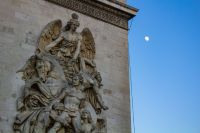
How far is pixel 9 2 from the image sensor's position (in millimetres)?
9406

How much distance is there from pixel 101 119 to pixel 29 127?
2.07m

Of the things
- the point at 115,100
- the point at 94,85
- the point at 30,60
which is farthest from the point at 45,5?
the point at 115,100

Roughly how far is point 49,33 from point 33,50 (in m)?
0.70

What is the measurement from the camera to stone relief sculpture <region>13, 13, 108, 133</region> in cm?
860

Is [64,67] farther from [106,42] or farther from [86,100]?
[106,42]

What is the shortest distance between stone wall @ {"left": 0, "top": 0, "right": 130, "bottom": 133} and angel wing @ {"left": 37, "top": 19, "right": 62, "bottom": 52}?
0.41 feet

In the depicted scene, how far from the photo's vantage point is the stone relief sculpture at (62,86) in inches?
339

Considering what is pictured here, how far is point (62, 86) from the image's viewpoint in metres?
9.32

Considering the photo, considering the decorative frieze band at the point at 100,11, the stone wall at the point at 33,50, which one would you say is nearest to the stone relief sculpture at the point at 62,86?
the stone wall at the point at 33,50

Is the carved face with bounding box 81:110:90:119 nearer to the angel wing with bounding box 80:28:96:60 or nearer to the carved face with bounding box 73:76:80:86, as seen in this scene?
the carved face with bounding box 73:76:80:86

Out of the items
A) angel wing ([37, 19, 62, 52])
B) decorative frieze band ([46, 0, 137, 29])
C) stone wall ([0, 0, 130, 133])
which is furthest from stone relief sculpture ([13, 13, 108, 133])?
decorative frieze band ([46, 0, 137, 29])

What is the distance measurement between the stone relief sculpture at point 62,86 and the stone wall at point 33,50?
0.68ft

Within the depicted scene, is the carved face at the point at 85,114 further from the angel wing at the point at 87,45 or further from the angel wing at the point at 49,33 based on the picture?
the angel wing at the point at 49,33

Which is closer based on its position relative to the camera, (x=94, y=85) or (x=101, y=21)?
(x=94, y=85)
